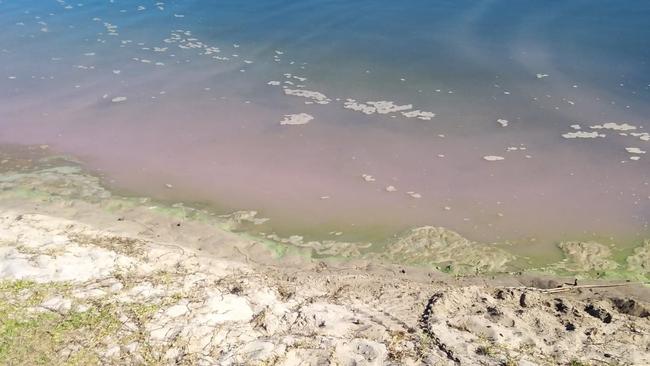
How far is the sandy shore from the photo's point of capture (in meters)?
4.90

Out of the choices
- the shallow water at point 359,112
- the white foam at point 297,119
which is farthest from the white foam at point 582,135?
the white foam at point 297,119

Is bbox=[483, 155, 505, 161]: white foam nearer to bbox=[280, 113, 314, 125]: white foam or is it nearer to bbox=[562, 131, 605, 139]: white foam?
bbox=[562, 131, 605, 139]: white foam

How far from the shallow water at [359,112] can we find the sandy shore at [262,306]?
3.03ft

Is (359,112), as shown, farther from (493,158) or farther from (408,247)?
(408,247)

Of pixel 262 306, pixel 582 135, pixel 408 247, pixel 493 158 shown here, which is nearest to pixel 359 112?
pixel 493 158

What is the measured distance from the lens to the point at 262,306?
5.57m

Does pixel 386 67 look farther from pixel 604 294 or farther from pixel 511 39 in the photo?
pixel 604 294

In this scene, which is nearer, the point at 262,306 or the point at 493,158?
the point at 262,306

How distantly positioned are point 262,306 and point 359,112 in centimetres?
541

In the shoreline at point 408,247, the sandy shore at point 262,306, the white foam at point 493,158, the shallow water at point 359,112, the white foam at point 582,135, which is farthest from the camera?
the white foam at point 582,135

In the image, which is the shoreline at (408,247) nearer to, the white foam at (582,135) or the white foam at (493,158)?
the white foam at (493,158)

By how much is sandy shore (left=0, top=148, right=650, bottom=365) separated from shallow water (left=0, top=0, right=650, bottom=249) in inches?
36.3

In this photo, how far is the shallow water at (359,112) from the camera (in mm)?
7738


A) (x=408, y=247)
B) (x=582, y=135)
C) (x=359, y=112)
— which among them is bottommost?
(x=408, y=247)
